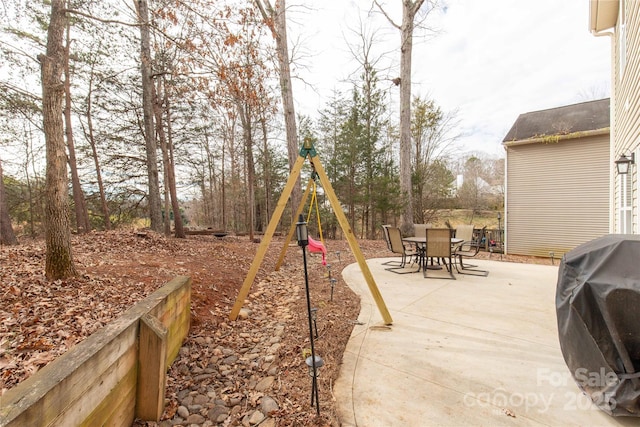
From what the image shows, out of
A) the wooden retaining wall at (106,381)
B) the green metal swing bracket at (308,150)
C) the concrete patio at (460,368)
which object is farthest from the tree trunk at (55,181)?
the concrete patio at (460,368)

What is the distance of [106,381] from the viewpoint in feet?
4.91

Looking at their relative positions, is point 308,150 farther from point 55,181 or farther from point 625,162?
point 625,162

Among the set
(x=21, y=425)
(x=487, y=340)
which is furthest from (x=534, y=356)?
(x=21, y=425)

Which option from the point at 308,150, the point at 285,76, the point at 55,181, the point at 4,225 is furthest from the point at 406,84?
the point at 4,225

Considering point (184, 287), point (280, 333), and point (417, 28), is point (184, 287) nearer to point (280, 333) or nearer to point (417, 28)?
point (280, 333)

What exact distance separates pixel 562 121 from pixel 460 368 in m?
11.7

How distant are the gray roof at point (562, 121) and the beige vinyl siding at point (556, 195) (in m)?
0.37

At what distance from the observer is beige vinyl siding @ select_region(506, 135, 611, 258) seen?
30.4 feet

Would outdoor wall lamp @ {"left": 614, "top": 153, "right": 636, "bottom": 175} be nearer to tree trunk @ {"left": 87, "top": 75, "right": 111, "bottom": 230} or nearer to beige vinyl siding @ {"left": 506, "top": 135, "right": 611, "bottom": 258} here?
beige vinyl siding @ {"left": 506, "top": 135, "right": 611, "bottom": 258}

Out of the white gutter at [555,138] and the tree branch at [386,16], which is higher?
the tree branch at [386,16]

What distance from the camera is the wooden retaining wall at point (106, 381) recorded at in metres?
1.08

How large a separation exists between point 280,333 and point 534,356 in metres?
2.25

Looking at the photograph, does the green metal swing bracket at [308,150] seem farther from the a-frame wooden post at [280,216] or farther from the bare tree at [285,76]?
the bare tree at [285,76]

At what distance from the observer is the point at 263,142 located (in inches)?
603
